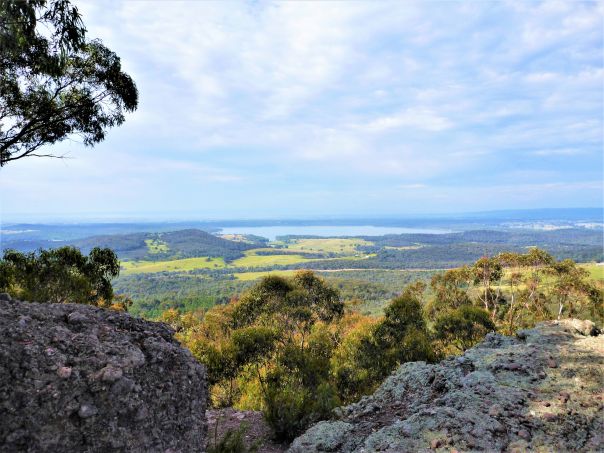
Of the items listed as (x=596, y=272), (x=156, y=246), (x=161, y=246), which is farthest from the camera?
(x=161, y=246)

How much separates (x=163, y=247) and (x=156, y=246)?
3239 millimetres

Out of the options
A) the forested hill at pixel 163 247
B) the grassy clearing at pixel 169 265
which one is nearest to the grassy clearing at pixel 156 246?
the forested hill at pixel 163 247

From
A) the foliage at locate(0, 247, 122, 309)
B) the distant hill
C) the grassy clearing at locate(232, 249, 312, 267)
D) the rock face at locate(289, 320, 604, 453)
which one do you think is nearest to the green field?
the rock face at locate(289, 320, 604, 453)

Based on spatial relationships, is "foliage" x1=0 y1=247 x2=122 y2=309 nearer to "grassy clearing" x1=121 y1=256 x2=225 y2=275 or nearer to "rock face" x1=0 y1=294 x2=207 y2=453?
"rock face" x1=0 y1=294 x2=207 y2=453

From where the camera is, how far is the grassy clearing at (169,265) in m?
127

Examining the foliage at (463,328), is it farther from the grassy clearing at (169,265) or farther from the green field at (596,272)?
the grassy clearing at (169,265)

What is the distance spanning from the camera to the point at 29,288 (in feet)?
38.3

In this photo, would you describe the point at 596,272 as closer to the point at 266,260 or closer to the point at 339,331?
the point at 339,331

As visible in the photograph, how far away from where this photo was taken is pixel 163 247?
18050 cm

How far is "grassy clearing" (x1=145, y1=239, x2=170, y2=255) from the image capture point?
560 feet

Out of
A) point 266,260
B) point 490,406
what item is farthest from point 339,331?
point 266,260

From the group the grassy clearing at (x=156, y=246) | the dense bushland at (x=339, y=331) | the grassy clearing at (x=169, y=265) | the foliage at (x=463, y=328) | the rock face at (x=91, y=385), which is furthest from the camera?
the grassy clearing at (x=156, y=246)

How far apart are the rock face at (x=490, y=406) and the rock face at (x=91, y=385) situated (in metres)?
2.30

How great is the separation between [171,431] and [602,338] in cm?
904
